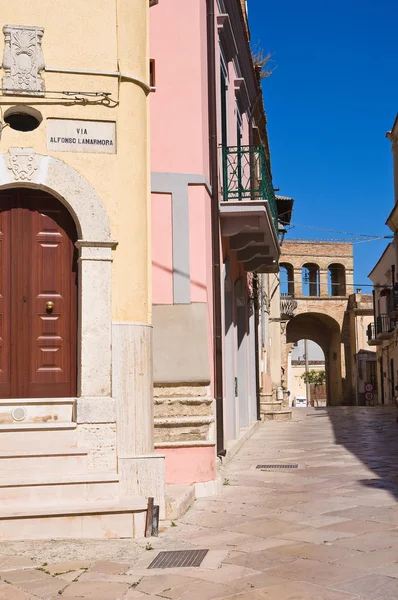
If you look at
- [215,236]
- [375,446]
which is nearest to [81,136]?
[215,236]

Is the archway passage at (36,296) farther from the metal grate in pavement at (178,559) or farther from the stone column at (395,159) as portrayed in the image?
the stone column at (395,159)

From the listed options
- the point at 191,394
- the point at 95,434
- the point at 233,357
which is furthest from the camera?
the point at 233,357

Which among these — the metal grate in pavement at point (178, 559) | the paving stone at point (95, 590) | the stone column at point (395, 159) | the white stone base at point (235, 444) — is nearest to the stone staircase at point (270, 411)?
the white stone base at point (235, 444)

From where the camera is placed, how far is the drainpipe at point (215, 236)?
1102cm

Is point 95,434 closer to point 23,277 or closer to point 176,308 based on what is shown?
point 23,277

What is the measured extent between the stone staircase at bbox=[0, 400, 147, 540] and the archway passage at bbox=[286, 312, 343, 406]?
134ft

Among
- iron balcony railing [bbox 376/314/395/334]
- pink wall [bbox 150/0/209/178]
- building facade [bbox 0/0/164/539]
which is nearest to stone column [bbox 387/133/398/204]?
iron balcony railing [bbox 376/314/395/334]

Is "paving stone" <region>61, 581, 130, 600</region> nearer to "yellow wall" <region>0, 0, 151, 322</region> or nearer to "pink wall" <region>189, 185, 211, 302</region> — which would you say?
"yellow wall" <region>0, 0, 151, 322</region>

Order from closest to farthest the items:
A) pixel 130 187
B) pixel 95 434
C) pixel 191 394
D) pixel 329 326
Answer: pixel 95 434 < pixel 130 187 < pixel 191 394 < pixel 329 326

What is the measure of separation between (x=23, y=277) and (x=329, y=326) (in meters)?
43.0

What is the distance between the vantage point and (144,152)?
8398 millimetres

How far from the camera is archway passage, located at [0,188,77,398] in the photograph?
26.0ft

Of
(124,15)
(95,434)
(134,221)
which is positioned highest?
(124,15)

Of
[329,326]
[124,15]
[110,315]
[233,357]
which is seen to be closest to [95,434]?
[110,315]
